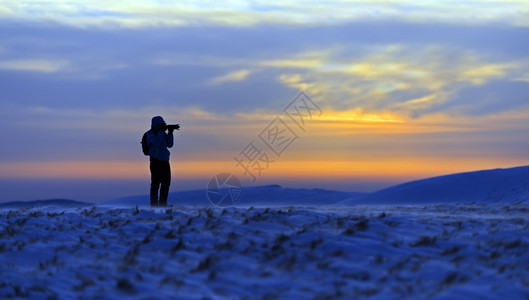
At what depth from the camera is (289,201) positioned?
21.0 metres

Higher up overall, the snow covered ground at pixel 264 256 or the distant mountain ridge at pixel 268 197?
the distant mountain ridge at pixel 268 197

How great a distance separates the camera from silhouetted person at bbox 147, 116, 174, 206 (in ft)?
46.6

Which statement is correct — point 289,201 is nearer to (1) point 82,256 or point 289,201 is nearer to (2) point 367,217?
(2) point 367,217

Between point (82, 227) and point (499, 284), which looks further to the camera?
point (82, 227)

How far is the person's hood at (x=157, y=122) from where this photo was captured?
1426 centimetres

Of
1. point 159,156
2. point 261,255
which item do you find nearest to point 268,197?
point 159,156

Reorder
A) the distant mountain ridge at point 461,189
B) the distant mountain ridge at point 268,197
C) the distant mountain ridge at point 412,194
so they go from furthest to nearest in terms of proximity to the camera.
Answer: the distant mountain ridge at point 268,197
the distant mountain ridge at point 412,194
the distant mountain ridge at point 461,189

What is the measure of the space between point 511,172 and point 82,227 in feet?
46.3

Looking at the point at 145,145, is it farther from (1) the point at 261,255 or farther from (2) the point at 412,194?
(2) the point at 412,194

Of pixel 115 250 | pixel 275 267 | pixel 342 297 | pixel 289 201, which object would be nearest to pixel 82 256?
pixel 115 250

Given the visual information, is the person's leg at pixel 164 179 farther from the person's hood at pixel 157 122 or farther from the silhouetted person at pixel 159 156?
the person's hood at pixel 157 122

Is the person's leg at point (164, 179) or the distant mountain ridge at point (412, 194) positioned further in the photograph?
the distant mountain ridge at point (412, 194)

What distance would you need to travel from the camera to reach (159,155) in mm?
14227

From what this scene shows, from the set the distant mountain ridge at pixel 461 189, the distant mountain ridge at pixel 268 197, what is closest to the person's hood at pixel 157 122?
the distant mountain ridge at pixel 268 197
